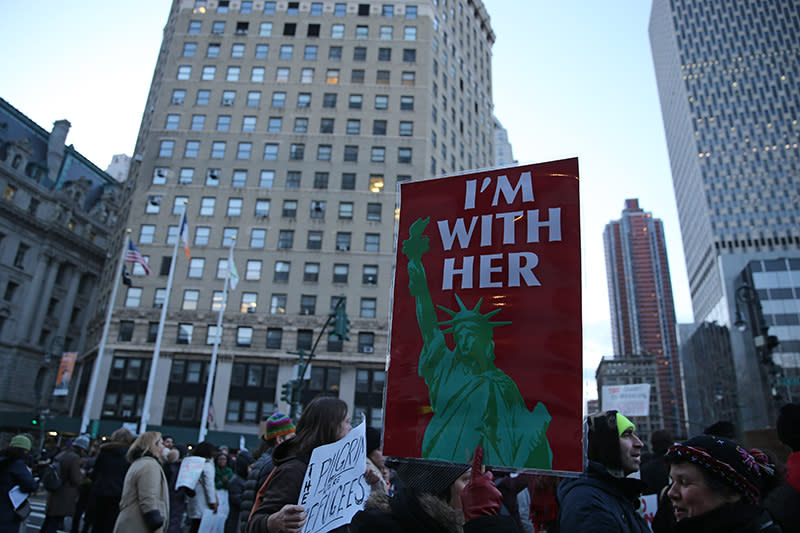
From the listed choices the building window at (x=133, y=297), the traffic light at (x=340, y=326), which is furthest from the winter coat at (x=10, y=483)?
the building window at (x=133, y=297)

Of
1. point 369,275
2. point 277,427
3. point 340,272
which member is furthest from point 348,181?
point 277,427

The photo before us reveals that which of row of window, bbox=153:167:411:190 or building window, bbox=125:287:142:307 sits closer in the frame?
building window, bbox=125:287:142:307

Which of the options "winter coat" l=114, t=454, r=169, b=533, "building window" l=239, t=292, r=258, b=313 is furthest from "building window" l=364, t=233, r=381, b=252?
"winter coat" l=114, t=454, r=169, b=533

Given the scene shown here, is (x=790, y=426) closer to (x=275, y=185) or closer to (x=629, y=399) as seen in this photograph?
(x=629, y=399)

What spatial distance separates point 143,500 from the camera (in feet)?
19.1

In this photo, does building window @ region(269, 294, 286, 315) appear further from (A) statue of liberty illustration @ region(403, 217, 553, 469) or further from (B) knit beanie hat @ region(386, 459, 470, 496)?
(B) knit beanie hat @ region(386, 459, 470, 496)

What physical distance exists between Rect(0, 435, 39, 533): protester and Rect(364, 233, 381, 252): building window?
3704cm

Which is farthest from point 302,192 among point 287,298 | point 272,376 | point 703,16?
point 703,16

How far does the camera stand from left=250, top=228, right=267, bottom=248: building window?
146 ft

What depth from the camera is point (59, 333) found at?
189 ft

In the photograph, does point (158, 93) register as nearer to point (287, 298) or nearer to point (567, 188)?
point (287, 298)

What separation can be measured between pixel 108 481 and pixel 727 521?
25.6ft

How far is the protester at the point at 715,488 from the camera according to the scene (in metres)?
2.59

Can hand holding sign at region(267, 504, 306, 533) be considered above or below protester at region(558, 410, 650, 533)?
below
